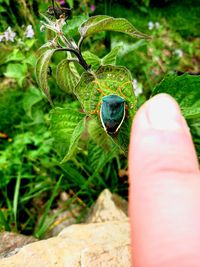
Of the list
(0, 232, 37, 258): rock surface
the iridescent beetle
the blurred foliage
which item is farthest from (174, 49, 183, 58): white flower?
the iridescent beetle

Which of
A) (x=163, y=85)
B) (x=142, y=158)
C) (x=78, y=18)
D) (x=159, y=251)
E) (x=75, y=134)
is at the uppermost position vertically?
(x=78, y=18)

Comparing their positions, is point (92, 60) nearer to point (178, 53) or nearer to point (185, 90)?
point (185, 90)

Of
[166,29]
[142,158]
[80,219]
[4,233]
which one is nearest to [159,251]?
[142,158]

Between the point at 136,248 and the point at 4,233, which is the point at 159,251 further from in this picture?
the point at 4,233

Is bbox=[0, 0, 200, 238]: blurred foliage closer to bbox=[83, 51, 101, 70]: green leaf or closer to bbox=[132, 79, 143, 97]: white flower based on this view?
bbox=[132, 79, 143, 97]: white flower

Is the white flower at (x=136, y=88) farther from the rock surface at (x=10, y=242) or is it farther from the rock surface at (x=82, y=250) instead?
the rock surface at (x=10, y=242)

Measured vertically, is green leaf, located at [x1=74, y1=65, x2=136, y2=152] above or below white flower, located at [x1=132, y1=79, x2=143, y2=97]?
below

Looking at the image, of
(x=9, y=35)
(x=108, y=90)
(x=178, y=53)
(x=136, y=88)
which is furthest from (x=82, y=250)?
(x=178, y=53)
